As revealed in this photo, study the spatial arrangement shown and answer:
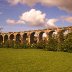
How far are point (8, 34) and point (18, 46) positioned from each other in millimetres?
18747

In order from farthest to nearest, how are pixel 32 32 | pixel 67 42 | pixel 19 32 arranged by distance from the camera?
pixel 19 32 → pixel 32 32 → pixel 67 42

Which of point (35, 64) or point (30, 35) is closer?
point (35, 64)

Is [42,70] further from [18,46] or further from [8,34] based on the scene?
[8,34]

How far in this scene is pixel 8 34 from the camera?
51969 millimetres

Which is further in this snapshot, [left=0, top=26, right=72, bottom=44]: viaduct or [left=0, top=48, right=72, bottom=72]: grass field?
[left=0, top=26, right=72, bottom=44]: viaduct

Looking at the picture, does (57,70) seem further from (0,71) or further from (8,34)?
(8,34)

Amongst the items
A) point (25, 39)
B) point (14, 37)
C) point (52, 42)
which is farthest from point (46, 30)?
point (52, 42)

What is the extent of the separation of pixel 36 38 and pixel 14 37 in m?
8.61

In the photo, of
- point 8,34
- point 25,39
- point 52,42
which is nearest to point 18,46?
point 52,42

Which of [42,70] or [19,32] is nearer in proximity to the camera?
[42,70]

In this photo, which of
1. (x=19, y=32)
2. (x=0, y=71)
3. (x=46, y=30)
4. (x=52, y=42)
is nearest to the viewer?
(x=0, y=71)

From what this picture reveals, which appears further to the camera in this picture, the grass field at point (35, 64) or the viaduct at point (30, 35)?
the viaduct at point (30, 35)

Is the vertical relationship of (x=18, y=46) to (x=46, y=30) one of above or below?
below

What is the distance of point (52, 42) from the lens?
27.4 m
